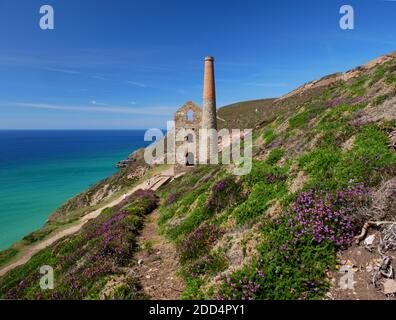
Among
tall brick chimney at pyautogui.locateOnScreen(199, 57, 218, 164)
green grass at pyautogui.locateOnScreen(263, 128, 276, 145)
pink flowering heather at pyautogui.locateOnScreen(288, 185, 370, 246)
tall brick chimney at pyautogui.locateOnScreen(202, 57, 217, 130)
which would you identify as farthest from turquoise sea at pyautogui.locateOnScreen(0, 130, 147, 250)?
A: pink flowering heather at pyautogui.locateOnScreen(288, 185, 370, 246)

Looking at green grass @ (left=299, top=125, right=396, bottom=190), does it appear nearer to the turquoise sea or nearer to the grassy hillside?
the grassy hillside

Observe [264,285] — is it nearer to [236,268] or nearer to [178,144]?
[236,268]

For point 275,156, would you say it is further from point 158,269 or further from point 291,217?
point 158,269

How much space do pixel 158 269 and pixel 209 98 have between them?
2938 cm

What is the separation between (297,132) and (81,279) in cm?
1327

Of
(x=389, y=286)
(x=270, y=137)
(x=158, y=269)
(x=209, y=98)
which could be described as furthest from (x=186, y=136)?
(x=389, y=286)

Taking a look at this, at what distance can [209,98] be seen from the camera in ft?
116

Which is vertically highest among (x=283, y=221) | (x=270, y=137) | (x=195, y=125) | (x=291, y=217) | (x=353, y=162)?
(x=195, y=125)

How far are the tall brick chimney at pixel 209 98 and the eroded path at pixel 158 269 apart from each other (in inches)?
957

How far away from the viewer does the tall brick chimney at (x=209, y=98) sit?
34969 millimetres

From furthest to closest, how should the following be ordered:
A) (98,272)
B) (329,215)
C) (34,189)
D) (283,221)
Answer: (34,189), (98,272), (283,221), (329,215)

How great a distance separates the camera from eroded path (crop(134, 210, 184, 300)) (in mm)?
7248
